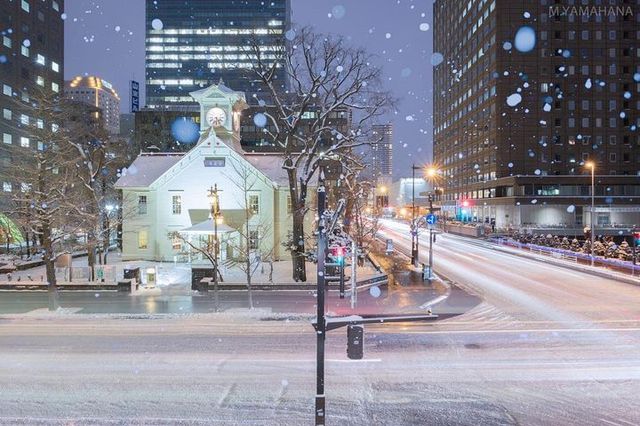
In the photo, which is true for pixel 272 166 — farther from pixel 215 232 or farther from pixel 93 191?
pixel 215 232

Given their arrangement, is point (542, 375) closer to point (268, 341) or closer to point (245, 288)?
point (268, 341)

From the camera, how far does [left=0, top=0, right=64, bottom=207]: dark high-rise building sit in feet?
253

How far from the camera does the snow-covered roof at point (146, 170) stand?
3778 centimetres

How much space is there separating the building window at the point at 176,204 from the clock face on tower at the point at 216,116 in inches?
256

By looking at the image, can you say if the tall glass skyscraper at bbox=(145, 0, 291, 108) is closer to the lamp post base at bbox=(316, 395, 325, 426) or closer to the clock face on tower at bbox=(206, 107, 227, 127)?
the clock face on tower at bbox=(206, 107, 227, 127)

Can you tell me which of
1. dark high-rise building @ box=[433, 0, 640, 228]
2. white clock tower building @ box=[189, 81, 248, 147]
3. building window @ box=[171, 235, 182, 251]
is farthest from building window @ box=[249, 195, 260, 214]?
dark high-rise building @ box=[433, 0, 640, 228]

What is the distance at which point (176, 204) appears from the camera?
123 feet

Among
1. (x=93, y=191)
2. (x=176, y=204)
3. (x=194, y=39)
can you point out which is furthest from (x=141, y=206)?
(x=194, y=39)

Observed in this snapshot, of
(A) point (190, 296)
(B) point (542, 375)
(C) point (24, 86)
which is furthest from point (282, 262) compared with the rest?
(C) point (24, 86)

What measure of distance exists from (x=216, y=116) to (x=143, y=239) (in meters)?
11.1

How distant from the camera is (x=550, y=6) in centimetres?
9125

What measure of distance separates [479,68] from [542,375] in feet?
347

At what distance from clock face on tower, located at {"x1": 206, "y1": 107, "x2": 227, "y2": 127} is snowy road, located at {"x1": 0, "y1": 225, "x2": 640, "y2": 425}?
75.0 ft

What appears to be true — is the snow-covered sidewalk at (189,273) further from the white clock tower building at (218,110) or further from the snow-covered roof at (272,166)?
the white clock tower building at (218,110)
